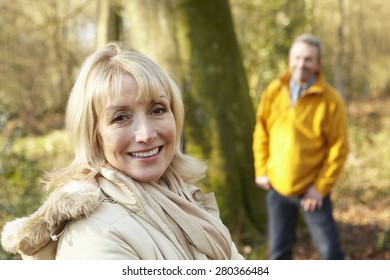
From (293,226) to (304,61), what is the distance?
134 cm

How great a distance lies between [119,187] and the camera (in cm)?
164

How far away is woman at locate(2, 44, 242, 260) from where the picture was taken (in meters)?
1.51

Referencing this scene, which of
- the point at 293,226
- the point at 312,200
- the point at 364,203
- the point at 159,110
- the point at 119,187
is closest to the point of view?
the point at 119,187

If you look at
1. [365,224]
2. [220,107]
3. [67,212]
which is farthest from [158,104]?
[365,224]

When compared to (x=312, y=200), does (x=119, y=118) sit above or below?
above

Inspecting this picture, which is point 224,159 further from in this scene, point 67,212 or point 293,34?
point 293,34

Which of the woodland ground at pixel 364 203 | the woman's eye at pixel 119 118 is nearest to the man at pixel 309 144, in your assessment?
the woodland ground at pixel 364 203

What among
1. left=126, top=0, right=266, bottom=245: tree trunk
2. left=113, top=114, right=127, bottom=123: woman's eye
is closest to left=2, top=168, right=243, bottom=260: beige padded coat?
left=113, top=114, right=127, bottom=123: woman's eye

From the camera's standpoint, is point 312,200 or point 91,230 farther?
point 312,200

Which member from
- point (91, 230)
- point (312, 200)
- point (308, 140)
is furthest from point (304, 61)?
point (91, 230)

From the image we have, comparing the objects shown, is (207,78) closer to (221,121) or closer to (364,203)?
(221,121)

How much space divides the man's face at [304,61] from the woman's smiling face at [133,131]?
226 centimetres

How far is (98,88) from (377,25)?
59.6ft
